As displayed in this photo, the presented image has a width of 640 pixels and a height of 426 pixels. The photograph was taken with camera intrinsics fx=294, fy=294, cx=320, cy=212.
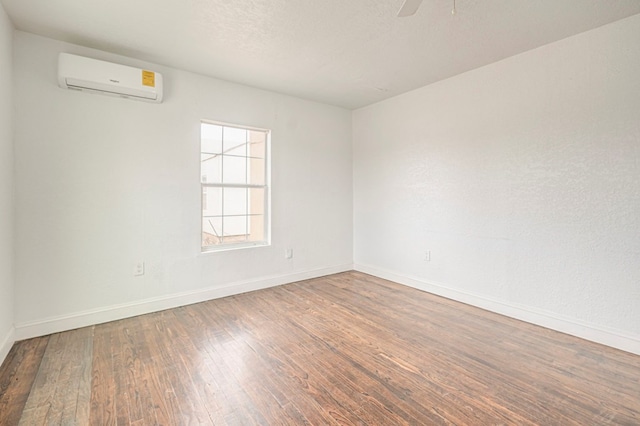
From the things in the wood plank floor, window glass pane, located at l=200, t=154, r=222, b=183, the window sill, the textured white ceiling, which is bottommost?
the wood plank floor

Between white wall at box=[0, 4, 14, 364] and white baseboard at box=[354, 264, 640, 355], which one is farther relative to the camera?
white baseboard at box=[354, 264, 640, 355]

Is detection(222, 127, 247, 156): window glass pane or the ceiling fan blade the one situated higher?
the ceiling fan blade

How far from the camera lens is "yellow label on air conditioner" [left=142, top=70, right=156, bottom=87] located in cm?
280

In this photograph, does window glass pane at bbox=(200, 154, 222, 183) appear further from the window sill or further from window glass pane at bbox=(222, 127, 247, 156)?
the window sill

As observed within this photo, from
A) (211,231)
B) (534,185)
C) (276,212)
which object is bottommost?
(211,231)

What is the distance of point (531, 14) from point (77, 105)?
12.6 ft

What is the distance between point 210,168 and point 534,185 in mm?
3406

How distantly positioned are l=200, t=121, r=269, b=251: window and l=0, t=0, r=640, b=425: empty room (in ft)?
0.09

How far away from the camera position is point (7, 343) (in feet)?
7.23

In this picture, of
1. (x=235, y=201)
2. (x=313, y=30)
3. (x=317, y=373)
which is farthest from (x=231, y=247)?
(x=313, y=30)

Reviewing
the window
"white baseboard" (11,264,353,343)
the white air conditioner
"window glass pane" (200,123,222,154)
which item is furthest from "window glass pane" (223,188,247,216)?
the white air conditioner

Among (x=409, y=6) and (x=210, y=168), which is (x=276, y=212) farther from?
(x=409, y=6)

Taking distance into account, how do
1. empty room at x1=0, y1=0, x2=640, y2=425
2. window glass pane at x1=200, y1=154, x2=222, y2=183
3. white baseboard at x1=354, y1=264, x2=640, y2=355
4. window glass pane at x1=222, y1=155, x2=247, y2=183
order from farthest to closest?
1. window glass pane at x1=222, y1=155, x2=247, y2=183
2. window glass pane at x1=200, y1=154, x2=222, y2=183
3. white baseboard at x1=354, y1=264, x2=640, y2=355
4. empty room at x1=0, y1=0, x2=640, y2=425

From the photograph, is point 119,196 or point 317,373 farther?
point 119,196
